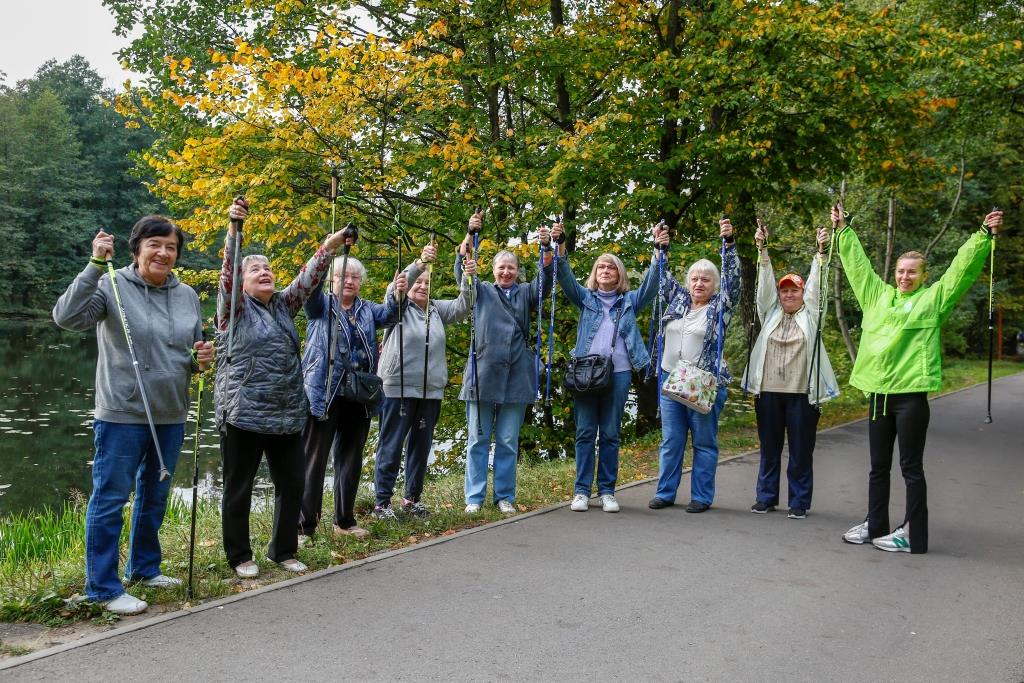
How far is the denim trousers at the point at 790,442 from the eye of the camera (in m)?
6.50

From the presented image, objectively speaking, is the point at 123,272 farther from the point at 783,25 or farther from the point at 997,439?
the point at 997,439

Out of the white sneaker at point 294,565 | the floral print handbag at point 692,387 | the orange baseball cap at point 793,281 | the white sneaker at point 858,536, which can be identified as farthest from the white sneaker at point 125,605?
the orange baseball cap at point 793,281

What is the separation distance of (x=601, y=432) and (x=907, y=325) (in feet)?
7.60

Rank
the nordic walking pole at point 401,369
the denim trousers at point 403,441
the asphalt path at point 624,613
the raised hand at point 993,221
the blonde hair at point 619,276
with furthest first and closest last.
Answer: the blonde hair at point 619,276 → the denim trousers at point 403,441 → the nordic walking pole at point 401,369 → the raised hand at point 993,221 → the asphalt path at point 624,613

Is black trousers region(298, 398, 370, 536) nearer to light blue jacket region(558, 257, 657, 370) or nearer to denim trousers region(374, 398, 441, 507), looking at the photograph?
denim trousers region(374, 398, 441, 507)

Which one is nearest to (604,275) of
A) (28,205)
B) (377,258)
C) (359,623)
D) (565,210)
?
(359,623)

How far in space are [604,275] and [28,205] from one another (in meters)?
45.2

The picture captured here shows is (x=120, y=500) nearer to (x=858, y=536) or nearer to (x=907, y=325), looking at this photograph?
(x=858, y=536)

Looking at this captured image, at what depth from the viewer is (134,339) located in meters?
4.25

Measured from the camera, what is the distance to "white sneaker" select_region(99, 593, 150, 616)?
4.09 metres

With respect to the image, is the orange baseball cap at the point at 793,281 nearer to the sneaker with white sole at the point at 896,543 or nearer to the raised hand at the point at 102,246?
the sneaker with white sole at the point at 896,543

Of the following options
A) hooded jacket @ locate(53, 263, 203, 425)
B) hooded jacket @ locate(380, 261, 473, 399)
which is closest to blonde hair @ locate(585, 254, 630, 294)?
hooded jacket @ locate(380, 261, 473, 399)

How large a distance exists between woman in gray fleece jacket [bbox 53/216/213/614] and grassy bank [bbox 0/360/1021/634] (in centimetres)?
19

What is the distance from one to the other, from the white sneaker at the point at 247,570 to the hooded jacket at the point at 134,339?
0.89m
